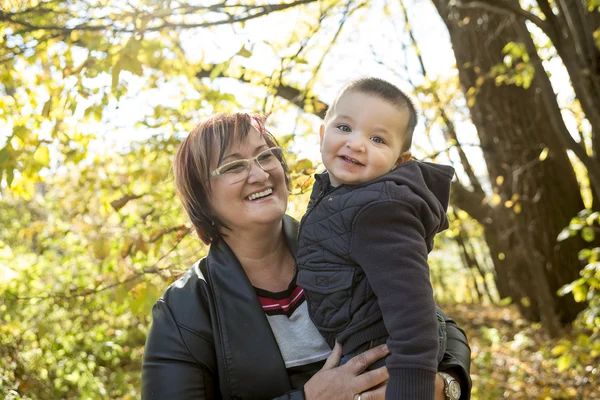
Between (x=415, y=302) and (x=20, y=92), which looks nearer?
(x=415, y=302)

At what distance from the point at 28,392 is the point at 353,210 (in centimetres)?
305

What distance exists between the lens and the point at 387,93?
6.05 feet

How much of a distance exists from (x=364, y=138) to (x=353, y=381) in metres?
0.73

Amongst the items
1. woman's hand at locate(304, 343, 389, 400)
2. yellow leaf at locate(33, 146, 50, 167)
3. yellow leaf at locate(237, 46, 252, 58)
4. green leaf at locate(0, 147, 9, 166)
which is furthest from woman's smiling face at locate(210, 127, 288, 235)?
yellow leaf at locate(33, 146, 50, 167)

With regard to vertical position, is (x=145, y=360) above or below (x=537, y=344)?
above

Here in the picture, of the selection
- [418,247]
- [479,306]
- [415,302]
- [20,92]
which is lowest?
[479,306]

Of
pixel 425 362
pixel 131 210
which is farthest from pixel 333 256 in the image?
pixel 131 210

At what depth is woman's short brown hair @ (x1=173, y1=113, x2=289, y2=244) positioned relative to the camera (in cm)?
213

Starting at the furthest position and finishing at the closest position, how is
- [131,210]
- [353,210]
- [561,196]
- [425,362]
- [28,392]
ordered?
[561,196], [131,210], [28,392], [353,210], [425,362]

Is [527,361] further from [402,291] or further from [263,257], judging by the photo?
[402,291]

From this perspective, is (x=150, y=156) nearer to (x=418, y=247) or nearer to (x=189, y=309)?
(x=189, y=309)

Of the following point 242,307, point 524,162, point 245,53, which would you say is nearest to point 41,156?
point 245,53

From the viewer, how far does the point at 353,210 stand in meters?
1.74

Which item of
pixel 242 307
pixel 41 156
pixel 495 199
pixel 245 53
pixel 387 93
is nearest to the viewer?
pixel 387 93
